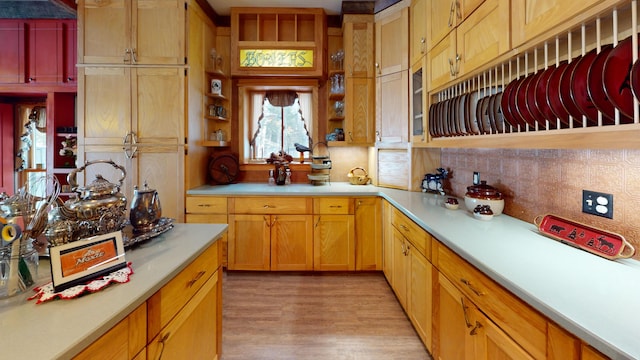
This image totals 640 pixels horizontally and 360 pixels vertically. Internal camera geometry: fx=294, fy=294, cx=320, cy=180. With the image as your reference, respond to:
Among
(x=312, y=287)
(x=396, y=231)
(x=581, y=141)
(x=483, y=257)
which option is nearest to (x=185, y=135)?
(x=312, y=287)

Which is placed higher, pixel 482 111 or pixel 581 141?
pixel 482 111

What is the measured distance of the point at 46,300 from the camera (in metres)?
0.80

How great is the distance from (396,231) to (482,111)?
3.91ft

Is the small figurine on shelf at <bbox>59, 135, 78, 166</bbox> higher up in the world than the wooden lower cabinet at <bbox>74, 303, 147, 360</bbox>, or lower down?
higher up

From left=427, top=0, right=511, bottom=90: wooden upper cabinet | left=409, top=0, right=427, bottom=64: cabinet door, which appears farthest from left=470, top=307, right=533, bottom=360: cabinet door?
left=409, top=0, right=427, bottom=64: cabinet door

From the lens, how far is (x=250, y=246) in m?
3.06

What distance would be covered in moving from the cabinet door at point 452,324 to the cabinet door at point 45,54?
4184 mm

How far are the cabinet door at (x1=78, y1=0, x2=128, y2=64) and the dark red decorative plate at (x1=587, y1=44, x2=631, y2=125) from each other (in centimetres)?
338

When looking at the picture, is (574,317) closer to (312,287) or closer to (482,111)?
(482,111)

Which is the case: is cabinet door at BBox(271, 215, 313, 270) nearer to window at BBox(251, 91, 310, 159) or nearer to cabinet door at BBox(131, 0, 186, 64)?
window at BBox(251, 91, 310, 159)

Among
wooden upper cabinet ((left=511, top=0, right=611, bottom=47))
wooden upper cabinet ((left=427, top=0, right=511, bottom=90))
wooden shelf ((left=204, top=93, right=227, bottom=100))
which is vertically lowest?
wooden upper cabinet ((left=511, top=0, right=611, bottom=47))

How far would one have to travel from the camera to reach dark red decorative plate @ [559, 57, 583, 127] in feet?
3.44

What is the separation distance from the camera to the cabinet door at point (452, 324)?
50.4 inches

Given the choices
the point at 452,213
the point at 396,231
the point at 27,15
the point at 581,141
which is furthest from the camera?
the point at 27,15
